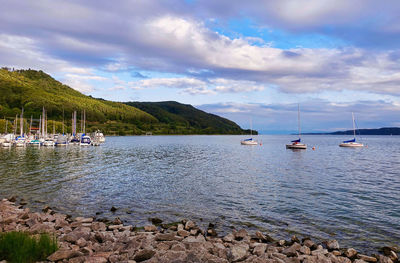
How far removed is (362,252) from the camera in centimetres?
1445

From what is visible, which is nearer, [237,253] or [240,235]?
[237,253]

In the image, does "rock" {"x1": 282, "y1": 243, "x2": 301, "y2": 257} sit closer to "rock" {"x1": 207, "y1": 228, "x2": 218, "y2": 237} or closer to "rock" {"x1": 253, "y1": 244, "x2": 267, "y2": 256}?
"rock" {"x1": 253, "y1": 244, "x2": 267, "y2": 256}

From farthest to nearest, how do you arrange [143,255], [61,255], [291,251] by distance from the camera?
[291,251], [143,255], [61,255]

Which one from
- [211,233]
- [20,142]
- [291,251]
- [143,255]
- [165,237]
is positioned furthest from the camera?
[20,142]

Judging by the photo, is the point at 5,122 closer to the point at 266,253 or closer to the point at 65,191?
the point at 65,191

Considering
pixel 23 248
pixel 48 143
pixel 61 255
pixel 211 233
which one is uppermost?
pixel 48 143

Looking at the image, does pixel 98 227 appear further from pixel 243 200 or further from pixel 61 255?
pixel 243 200

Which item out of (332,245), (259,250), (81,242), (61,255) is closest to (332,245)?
(332,245)

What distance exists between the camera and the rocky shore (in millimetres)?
11180

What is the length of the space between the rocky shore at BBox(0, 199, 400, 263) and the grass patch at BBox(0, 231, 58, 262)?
43 cm

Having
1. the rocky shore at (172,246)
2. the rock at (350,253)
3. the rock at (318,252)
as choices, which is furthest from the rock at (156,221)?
the rock at (350,253)

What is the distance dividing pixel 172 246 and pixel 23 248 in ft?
19.3

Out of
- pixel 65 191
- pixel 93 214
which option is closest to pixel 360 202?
pixel 93 214

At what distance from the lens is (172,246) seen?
12.8 metres
